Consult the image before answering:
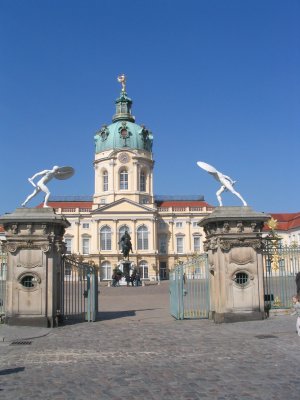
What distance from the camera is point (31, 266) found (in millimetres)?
14266

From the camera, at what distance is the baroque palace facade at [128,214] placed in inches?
2800

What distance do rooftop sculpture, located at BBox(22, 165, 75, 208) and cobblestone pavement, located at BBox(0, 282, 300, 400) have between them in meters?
4.06

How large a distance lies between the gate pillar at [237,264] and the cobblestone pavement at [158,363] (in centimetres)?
76

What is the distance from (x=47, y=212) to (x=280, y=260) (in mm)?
7296

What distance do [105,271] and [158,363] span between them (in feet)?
204

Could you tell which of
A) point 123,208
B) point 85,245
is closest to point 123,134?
point 123,208

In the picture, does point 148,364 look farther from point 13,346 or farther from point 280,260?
point 280,260

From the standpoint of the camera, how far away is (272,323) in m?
13.4

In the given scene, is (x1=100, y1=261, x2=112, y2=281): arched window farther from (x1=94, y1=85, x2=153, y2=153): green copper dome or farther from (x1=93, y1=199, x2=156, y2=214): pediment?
(x1=94, y1=85, x2=153, y2=153): green copper dome

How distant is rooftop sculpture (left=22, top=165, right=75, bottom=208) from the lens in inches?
592

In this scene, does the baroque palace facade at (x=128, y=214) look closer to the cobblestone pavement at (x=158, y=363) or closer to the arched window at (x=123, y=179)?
the arched window at (x=123, y=179)

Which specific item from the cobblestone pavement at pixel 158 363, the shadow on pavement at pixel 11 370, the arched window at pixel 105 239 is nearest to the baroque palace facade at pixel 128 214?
the arched window at pixel 105 239

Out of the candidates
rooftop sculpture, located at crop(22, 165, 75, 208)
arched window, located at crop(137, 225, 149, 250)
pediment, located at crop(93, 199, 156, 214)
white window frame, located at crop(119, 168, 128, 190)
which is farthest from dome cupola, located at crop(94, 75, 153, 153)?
rooftop sculpture, located at crop(22, 165, 75, 208)

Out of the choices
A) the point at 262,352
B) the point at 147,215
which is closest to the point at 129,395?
the point at 262,352
